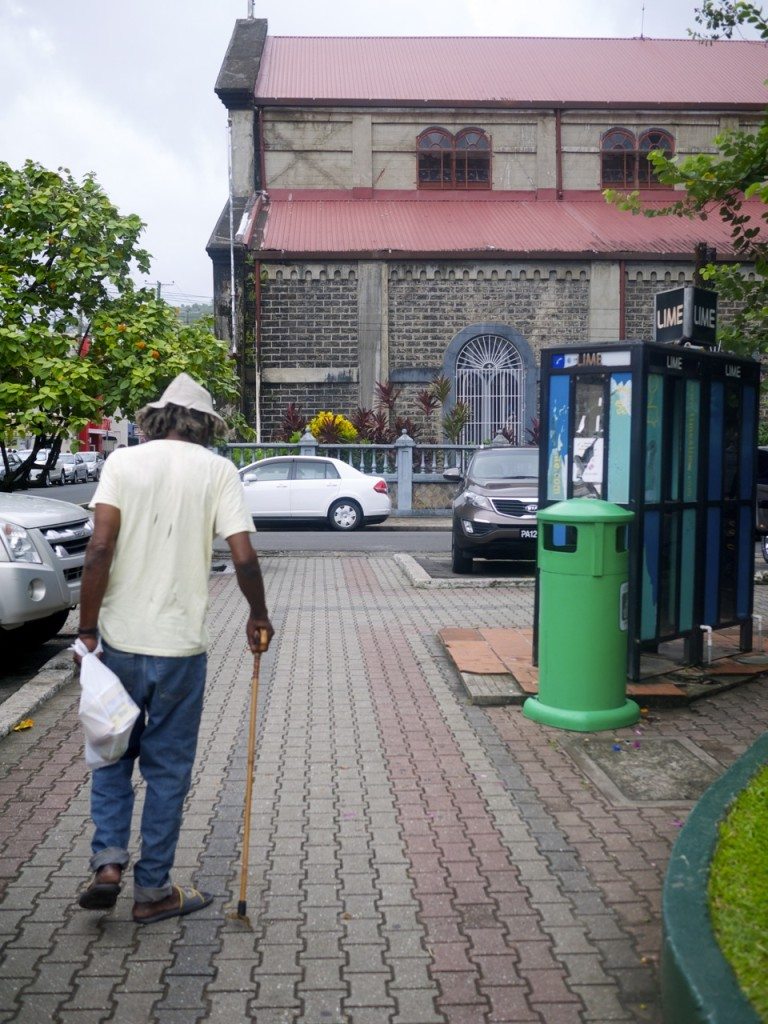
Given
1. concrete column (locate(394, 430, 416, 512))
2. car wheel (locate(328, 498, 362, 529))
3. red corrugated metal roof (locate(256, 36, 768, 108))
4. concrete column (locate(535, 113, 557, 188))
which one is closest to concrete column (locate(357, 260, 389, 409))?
concrete column (locate(394, 430, 416, 512))

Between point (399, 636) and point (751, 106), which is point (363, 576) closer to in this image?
point (399, 636)

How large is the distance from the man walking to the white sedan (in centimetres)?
1835

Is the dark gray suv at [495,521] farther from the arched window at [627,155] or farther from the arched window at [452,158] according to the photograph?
the arched window at [627,155]

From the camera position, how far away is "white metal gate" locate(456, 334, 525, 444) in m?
29.9

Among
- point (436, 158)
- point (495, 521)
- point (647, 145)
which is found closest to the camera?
point (495, 521)

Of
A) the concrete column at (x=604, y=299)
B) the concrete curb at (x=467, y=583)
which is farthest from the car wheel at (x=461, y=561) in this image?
the concrete column at (x=604, y=299)

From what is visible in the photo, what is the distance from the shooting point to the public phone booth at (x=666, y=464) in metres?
7.44

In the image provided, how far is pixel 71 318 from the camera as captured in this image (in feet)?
50.5

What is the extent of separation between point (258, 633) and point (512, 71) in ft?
105

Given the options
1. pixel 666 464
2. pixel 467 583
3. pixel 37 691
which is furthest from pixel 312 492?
pixel 666 464

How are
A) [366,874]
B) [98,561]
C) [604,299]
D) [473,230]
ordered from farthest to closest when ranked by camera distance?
[473,230] < [604,299] < [366,874] < [98,561]

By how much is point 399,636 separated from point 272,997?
22.2ft

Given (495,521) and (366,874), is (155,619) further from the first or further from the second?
(495,521)

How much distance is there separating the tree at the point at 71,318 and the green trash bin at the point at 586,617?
871cm
